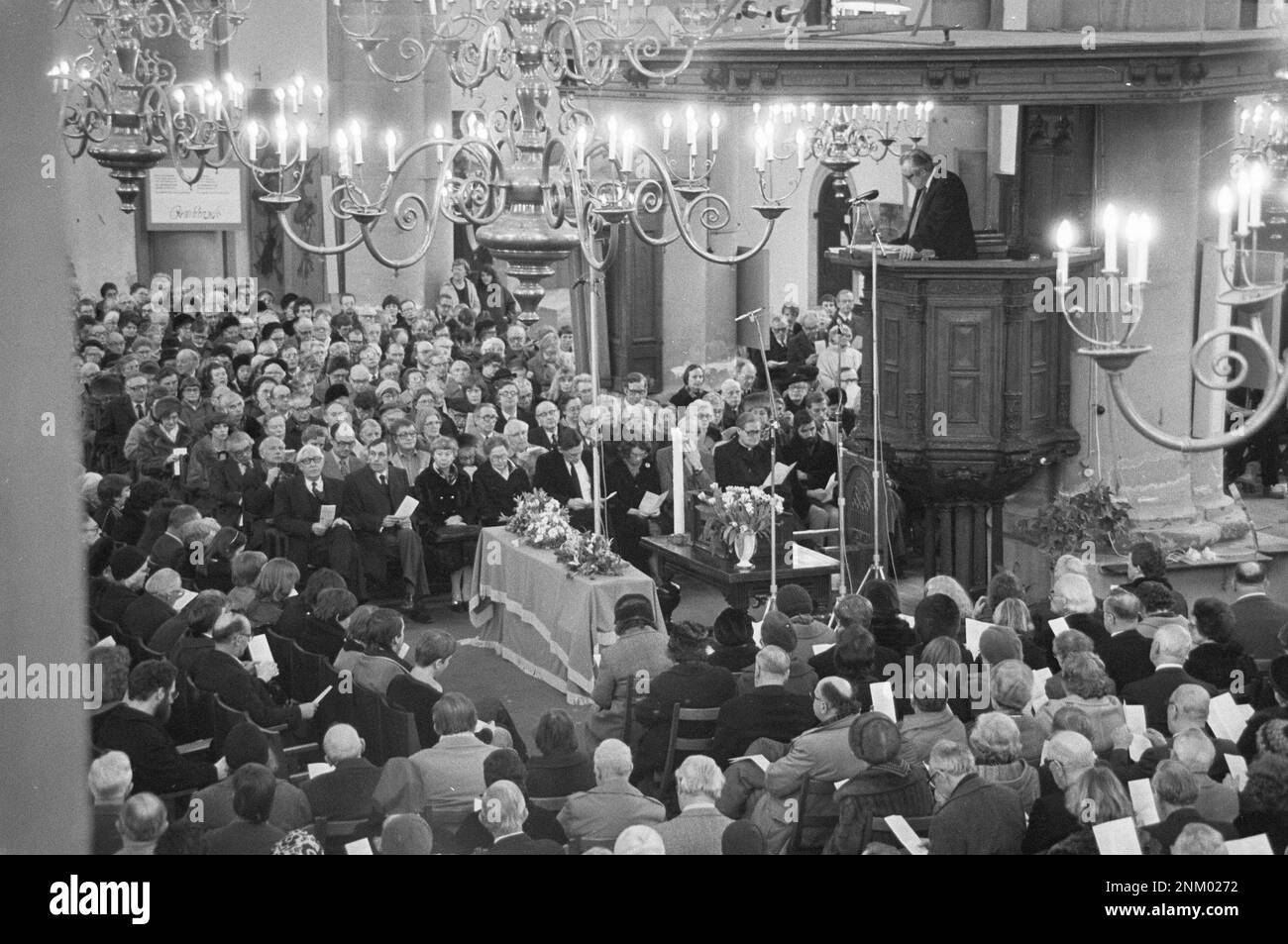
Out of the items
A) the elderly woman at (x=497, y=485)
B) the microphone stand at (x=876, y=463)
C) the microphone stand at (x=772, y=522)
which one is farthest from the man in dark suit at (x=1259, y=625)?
the elderly woman at (x=497, y=485)

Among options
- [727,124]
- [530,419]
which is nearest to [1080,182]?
[530,419]

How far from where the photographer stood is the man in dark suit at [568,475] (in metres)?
12.0

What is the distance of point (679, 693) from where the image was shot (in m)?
7.88

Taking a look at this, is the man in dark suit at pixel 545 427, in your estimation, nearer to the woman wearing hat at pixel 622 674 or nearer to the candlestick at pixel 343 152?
the woman wearing hat at pixel 622 674

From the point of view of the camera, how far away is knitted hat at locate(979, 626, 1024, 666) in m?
7.59

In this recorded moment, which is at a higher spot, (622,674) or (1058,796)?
(1058,796)

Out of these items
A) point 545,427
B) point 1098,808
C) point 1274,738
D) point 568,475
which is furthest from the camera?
point 545,427

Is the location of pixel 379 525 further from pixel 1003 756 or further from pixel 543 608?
pixel 1003 756

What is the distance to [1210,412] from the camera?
12.4 meters

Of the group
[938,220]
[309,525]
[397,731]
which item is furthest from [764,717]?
[938,220]

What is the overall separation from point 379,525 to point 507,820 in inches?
235

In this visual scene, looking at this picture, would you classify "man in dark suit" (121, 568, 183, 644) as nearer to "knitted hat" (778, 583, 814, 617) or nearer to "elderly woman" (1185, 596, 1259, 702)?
"knitted hat" (778, 583, 814, 617)

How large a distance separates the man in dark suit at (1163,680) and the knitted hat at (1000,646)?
0.47 meters
